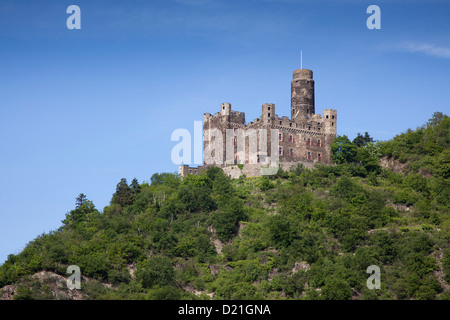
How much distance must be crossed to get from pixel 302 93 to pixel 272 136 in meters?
9.69

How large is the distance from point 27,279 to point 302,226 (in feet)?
98.2

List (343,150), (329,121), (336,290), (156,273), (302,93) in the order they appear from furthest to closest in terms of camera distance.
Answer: (302,93)
(329,121)
(343,150)
(156,273)
(336,290)

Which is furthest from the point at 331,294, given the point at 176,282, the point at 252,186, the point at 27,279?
the point at 27,279

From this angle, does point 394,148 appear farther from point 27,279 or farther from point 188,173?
point 27,279

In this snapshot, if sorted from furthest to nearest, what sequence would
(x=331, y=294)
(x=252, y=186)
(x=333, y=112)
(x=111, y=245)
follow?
(x=333, y=112)
(x=252, y=186)
(x=111, y=245)
(x=331, y=294)

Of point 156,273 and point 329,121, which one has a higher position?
point 329,121

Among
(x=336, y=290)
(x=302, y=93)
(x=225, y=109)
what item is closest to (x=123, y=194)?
(x=225, y=109)

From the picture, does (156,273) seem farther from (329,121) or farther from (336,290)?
(329,121)

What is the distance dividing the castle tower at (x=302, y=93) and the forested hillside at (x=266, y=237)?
236 inches

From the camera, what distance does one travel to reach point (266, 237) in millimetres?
97062

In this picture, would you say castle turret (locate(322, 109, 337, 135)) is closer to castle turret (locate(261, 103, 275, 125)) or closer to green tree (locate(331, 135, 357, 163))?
green tree (locate(331, 135, 357, 163))

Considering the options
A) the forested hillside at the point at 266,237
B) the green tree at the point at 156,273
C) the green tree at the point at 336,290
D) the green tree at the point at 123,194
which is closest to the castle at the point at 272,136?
the forested hillside at the point at 266,237

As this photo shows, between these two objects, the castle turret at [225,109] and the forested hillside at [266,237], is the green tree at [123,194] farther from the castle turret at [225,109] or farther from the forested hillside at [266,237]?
the castle turret at [225,109]

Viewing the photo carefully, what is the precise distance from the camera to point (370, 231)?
9675 cm
